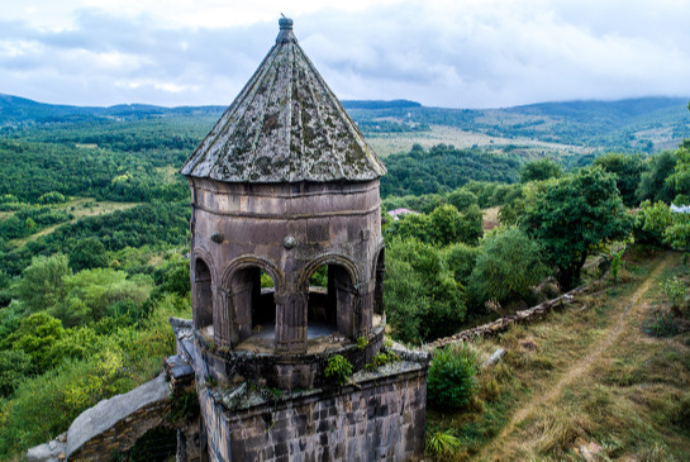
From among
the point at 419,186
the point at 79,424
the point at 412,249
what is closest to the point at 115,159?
the point at 419,186

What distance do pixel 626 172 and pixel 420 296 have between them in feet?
94.1

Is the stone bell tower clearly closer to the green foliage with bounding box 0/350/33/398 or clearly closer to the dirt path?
the dirt path

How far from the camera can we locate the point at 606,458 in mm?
7574

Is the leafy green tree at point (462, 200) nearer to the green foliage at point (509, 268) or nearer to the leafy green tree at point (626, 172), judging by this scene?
the leafy green tree at point (626, 172)

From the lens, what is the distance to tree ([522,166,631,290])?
1786 centimetres

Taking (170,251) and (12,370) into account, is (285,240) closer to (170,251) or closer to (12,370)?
(12,370)

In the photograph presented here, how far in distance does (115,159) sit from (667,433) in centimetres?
10137

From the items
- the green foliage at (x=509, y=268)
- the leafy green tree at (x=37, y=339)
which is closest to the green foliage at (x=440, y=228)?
the green foliage at (x=509, y=268)

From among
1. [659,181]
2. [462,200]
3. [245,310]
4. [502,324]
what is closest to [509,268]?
[502,324]

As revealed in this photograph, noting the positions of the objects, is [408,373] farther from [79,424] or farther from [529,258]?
[529,258]

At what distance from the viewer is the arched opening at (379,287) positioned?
320 inches

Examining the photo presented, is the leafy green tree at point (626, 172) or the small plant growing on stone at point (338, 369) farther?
the leafy green tree at point (626, 172)

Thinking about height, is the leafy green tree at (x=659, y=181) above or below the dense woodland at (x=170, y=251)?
above

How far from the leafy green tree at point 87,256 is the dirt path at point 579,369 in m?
49.9
